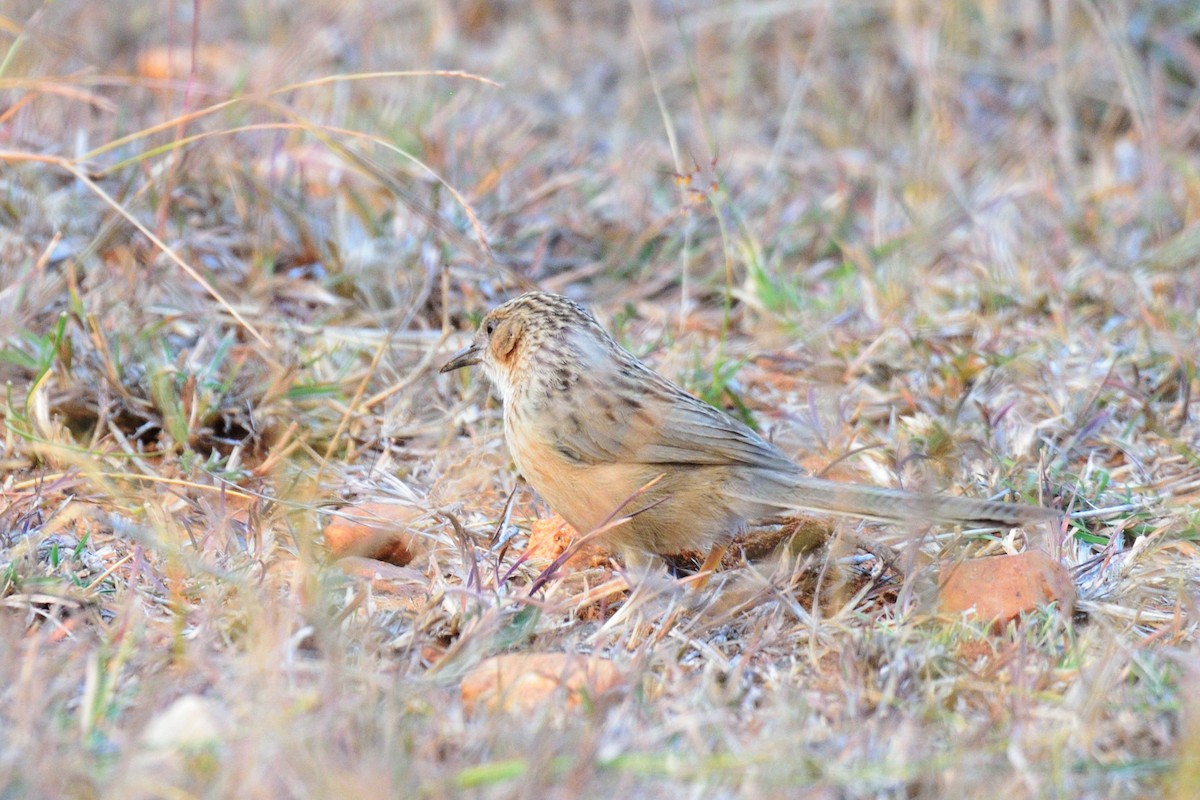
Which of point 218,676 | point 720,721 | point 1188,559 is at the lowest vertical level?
point 1188,559

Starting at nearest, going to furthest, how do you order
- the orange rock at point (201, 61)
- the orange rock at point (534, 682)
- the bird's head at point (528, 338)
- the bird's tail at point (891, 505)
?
1. the orange rock at point (534, 682)
2. the bird's tail at point (891, 505)
3. the bird's head at point (528, 338)
4. the orange rock at point (201, 61)

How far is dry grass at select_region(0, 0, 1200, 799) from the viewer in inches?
130

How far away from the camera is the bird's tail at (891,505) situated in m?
3.97

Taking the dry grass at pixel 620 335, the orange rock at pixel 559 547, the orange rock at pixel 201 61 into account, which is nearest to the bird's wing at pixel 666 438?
the orange rock at pixel 559 547

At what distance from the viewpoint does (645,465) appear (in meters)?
4.76

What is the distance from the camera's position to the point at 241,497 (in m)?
4.91

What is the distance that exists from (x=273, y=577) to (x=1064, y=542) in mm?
2609

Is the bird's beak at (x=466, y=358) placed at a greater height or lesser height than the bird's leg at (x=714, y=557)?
greater

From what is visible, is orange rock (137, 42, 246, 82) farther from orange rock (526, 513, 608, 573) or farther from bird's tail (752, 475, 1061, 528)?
bird's tail (752, 475, 1061, 528)

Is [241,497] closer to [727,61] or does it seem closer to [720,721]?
[720,721]

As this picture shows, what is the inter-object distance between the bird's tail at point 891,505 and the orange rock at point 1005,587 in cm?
14

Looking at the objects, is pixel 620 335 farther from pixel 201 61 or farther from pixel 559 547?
pixel 201 61

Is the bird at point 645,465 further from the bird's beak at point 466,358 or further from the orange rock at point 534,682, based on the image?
the orange rock at point 534,682

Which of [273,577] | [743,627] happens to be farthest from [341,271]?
[743,627]
